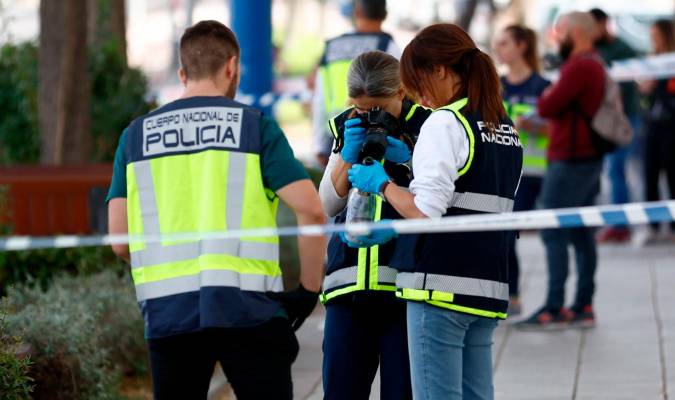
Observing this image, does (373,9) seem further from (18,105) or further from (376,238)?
(376,238)

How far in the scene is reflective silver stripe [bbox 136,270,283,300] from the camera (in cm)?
407

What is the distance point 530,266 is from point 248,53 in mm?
2983

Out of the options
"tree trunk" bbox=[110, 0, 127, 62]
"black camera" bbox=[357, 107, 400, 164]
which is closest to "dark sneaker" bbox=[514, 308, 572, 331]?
"black camera" bbox=[357, 107, 400, 164]

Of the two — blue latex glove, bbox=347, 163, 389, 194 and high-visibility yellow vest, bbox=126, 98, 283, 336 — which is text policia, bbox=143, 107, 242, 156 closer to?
high-visibility yellow vest, bbox=126, 98, 283, 336

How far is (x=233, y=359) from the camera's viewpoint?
4105 mm

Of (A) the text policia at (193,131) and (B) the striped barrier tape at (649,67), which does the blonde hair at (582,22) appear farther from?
(A) the text policia at (193,131)

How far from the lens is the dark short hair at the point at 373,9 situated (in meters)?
8.22

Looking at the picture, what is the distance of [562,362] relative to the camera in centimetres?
739

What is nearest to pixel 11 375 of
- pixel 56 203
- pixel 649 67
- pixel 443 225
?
pixel 443 225

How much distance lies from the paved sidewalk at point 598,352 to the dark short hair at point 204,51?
106 inches

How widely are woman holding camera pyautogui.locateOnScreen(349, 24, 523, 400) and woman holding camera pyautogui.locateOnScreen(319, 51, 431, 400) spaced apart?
0.42 feet

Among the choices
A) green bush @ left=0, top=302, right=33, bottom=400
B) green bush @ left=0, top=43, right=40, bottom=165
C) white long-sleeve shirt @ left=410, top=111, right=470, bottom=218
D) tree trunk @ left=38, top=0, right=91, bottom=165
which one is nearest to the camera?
white long-sleeve shirt @ left=410, top=111, right=470, bottom=218

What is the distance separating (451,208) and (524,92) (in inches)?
177

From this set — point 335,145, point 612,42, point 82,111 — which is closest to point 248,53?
point 82,111
